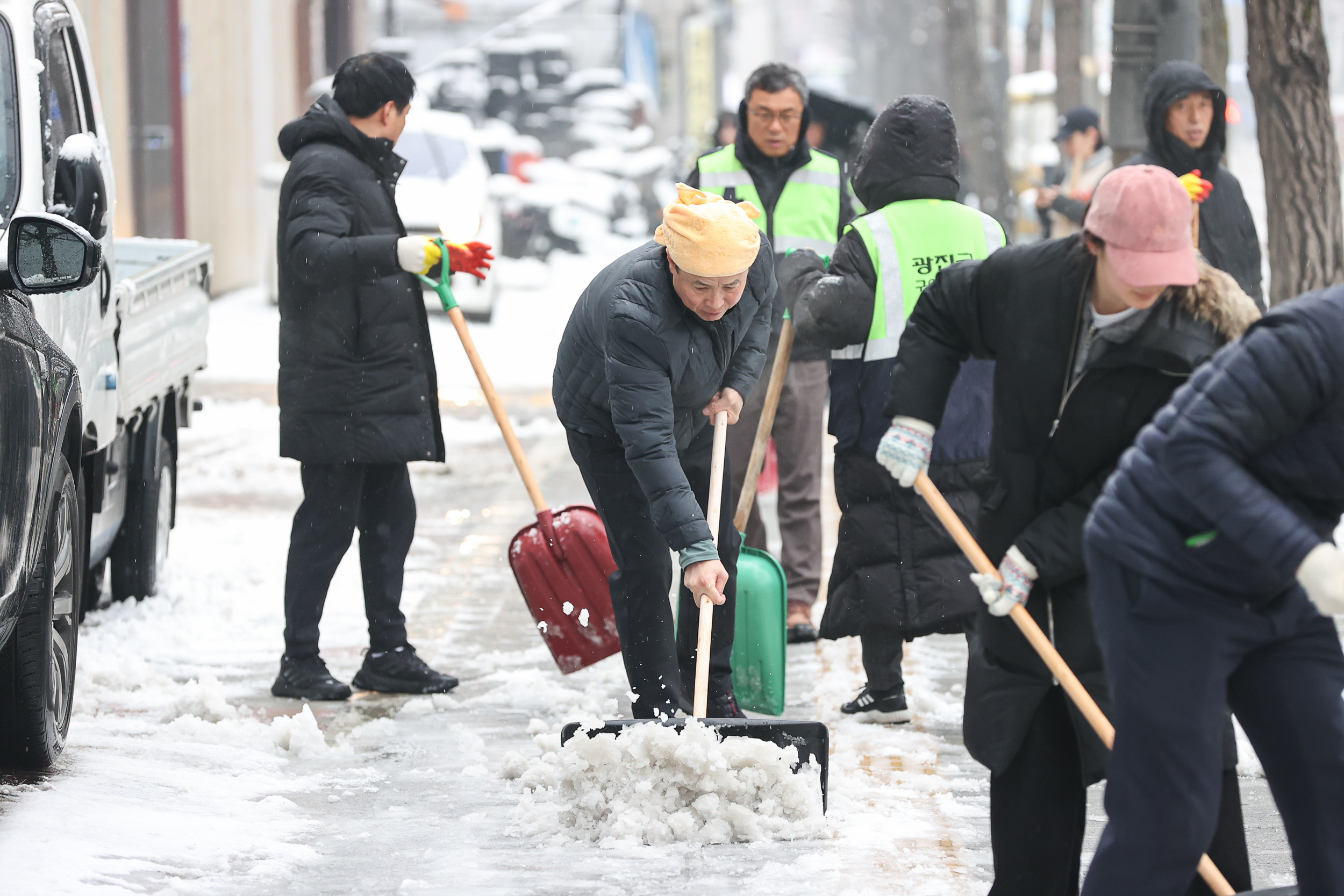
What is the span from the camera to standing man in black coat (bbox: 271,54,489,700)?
5504 mm

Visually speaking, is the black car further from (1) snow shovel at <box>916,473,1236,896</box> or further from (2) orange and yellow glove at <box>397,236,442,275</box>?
(1) snow shovel at <box>916,473,1236,896</box>

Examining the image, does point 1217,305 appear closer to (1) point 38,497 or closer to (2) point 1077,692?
(2) point 1077,692

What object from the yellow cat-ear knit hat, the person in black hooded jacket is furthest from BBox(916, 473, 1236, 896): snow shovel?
the person in black hooded jacket

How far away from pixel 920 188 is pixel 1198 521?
244 centimetres

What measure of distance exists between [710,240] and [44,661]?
1.97 m

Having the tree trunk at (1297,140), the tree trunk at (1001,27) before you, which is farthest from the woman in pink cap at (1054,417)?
the tree trunk at (1001,27)

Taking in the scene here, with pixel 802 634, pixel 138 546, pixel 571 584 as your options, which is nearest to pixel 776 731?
pixel 571 584

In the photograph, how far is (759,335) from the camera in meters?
5.17

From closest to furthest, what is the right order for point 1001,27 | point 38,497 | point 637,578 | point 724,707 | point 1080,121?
1. point 38,497
2. point 637,578
3. point 724,707
4. point 1080,121
5. point 1001,27

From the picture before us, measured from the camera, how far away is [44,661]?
4477mm

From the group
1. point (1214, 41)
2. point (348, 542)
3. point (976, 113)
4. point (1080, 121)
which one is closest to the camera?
point (348, 542)

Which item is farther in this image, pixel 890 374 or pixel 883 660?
pixel 883 660

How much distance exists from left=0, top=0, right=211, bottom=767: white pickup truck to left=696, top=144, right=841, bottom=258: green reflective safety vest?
2150 millimetres

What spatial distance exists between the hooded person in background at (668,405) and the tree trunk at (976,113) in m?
17.5
